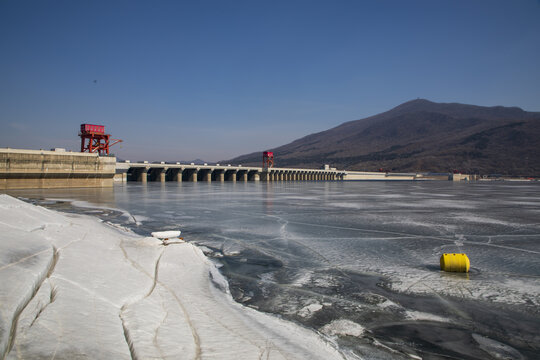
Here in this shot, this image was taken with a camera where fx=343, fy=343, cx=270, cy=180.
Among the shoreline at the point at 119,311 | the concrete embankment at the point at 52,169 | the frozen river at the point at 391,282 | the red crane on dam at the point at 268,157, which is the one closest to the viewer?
the shoreline at the point at 119,311

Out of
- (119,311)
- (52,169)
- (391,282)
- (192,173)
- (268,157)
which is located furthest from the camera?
(268,157)

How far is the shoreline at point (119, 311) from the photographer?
328cm

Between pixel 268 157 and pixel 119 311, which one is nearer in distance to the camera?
pixel 119 311

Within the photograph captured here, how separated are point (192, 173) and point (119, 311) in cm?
7145

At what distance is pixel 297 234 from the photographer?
38.5 ft

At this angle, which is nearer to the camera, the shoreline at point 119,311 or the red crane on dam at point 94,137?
the shoreline at point 119,311

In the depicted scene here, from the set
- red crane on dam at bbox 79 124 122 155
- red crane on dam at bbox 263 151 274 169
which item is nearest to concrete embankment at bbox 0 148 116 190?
red crane on dam at bbox 79 124 122 155

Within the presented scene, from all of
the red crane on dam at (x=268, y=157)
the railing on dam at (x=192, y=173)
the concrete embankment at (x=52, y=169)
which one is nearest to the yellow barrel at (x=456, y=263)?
the concrete embankment at (x=52, y=169)

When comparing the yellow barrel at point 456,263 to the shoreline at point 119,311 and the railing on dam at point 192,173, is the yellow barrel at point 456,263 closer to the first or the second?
the shoreline at point 119,311

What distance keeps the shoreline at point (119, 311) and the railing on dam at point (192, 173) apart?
181ft

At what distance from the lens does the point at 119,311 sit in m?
4.25

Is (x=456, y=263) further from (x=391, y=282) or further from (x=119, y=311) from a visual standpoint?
(x=119, y=311)

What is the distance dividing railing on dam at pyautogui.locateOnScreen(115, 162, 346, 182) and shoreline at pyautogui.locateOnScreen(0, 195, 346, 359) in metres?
55.2

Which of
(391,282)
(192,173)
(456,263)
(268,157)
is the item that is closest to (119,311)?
(391,282)
